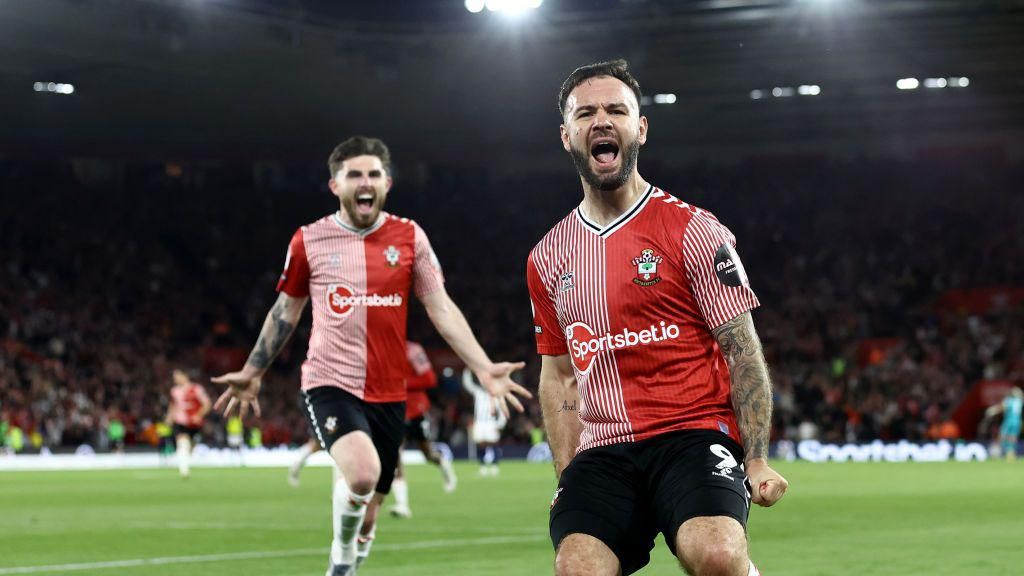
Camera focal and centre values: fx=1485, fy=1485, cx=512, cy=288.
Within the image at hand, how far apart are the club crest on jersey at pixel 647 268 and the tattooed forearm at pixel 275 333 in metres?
4.21

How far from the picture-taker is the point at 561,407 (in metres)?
5.41

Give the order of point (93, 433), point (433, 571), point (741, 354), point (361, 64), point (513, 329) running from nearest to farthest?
1. point (741, 354)
2. point (433, 571)
3. point (361, 64)
4. point (93, 433)
5. point (513, 329)

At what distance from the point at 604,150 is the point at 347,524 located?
168 inches

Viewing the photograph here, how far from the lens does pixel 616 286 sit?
498 centimetres

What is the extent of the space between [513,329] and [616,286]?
41889mm

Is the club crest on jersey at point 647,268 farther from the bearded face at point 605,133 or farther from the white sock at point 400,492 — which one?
the white sock at point 400,492

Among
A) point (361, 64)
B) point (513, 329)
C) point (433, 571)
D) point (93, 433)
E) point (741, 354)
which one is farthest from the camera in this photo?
point (513, 329)

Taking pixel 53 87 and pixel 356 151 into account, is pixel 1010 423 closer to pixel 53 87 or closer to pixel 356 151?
pixel 53 87

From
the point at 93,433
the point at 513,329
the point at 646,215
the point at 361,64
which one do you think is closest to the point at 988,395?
the point at 513,329

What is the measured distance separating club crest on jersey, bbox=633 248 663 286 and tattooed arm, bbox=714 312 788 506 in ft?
0.89

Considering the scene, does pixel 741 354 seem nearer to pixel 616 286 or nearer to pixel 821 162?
pixel 616 286

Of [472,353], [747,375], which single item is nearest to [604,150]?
[747,375]

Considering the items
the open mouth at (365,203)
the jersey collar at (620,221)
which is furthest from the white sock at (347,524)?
the jersey collar at (620,221)

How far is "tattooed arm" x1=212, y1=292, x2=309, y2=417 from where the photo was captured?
325 inches
